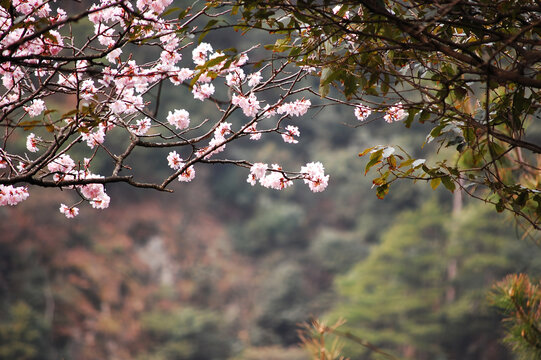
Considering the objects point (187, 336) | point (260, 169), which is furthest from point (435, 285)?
point (260, 169)

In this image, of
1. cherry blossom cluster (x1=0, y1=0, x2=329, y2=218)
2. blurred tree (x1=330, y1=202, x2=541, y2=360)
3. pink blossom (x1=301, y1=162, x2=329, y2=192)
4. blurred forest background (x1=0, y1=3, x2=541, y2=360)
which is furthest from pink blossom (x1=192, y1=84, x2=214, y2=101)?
blurred tree (x1=330, y1=202, x2=541, y2=360)

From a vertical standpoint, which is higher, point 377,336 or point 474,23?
point 377,336

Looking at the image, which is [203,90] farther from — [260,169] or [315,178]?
[315,178]

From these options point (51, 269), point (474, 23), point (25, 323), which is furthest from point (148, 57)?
point (474, 23)

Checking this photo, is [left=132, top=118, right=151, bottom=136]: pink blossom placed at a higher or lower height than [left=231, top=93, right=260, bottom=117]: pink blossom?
higher

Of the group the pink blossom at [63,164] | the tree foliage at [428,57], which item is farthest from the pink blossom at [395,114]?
the pink blossom at [63,164]

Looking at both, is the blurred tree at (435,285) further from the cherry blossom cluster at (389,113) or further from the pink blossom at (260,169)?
the pink blossom at (260,169)

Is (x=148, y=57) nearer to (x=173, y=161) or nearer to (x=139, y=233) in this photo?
(x=139, y=233)

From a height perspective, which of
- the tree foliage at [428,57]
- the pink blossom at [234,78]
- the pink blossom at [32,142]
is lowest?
the tree foliage at [428,57]

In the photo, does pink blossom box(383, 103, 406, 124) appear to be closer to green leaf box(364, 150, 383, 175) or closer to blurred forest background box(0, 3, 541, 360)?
green leaf box(364, 150, 383, 175)

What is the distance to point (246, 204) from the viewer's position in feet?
40.0

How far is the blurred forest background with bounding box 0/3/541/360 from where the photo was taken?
23.4 ft

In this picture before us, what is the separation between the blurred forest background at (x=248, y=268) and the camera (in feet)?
23.4

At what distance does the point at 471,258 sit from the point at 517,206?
22.4 ft
